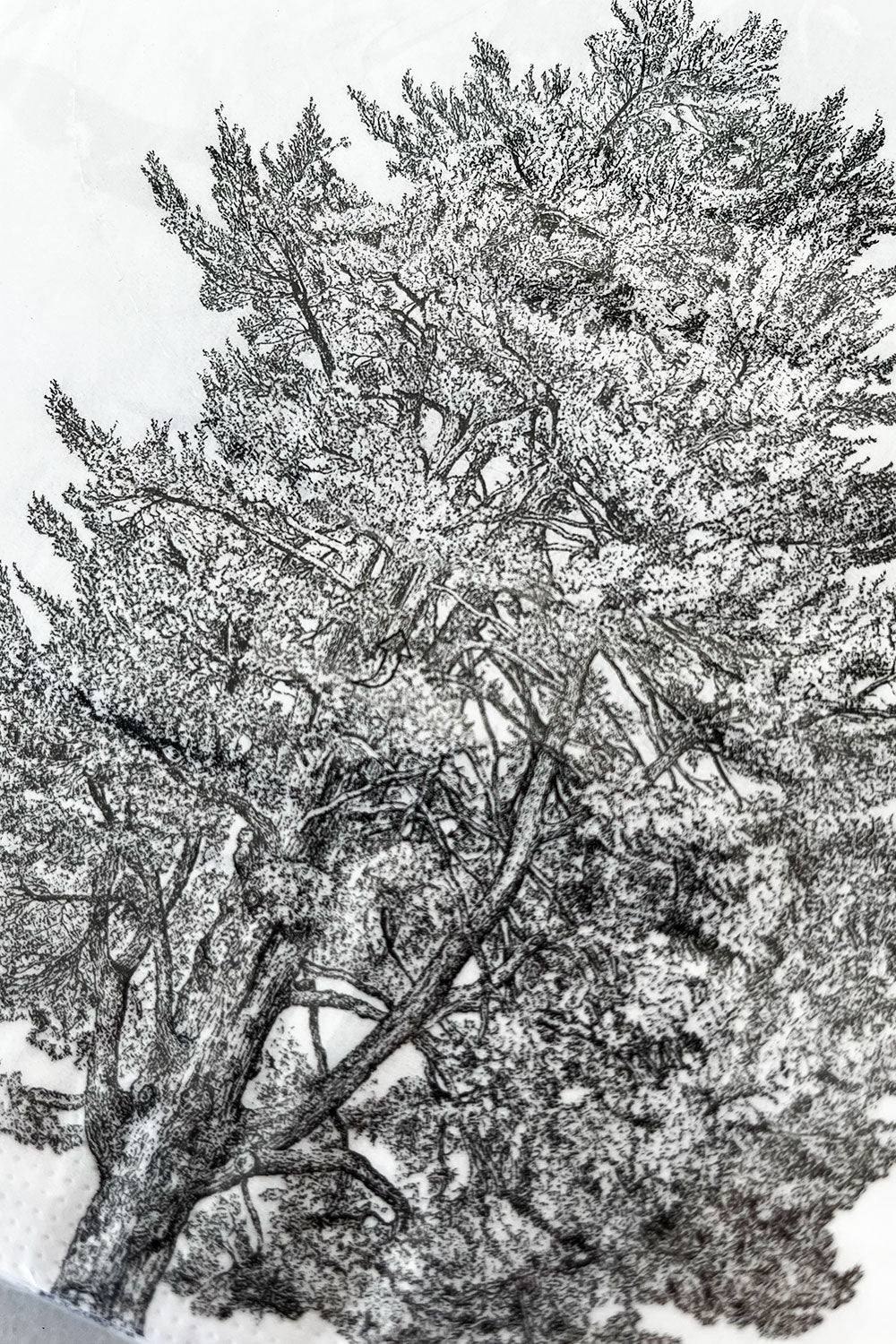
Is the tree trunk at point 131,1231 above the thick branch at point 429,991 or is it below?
below

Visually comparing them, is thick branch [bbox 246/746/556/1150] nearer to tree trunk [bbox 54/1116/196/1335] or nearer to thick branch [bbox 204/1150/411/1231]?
thick branch [bbox 204/1150/411/1231]

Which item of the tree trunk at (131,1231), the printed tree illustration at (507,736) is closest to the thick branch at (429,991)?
the printed tree illustration at (507,736)

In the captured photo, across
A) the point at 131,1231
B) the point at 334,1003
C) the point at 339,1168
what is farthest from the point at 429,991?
the point at 131,1231

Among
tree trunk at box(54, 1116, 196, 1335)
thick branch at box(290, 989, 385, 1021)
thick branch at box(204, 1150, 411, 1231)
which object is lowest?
tree trunk at box(54, 1116, 196, 1335)

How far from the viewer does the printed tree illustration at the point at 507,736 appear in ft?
3.17

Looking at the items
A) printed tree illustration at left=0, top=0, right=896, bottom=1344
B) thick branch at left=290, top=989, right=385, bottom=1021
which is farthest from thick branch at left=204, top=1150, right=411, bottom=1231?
thick branch at left=290, top=989, right=385, bottom=1021

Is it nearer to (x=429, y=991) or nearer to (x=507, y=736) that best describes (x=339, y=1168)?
(x=429, y=991)

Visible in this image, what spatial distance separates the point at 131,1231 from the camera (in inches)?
41.4

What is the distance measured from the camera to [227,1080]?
40.0 inches

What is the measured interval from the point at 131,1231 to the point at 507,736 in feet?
2.43

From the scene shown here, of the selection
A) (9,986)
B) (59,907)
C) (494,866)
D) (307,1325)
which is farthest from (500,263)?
(307,1325)

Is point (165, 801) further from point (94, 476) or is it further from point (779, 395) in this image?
point (779, 395)

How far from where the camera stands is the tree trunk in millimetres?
1028

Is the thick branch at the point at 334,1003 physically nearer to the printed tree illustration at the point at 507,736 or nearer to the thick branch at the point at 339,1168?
the printed tree illustration at the point at 507,736
